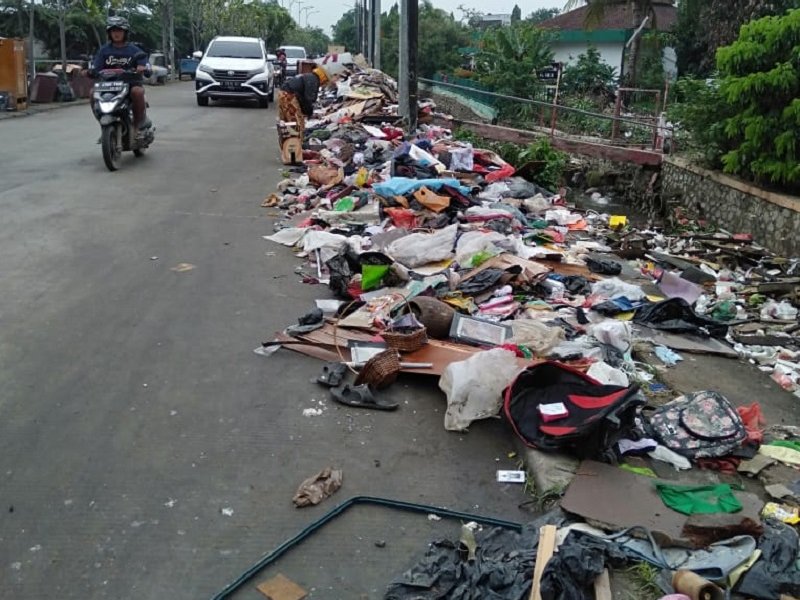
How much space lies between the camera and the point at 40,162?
1128 centimetres

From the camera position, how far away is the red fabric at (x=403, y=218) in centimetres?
834

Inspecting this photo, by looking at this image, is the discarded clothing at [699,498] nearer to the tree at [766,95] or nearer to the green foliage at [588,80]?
the tree at [766,95]

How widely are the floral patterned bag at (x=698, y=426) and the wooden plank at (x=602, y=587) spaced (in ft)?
4.13

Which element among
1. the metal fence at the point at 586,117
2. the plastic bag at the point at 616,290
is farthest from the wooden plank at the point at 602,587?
the metal fence at the point at 586,117

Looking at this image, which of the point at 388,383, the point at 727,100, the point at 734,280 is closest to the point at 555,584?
the point at 388,383

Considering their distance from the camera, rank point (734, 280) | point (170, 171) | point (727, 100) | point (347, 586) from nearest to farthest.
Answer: point (347, 586), point (734, 280), point (727, 100), point (170, 171)

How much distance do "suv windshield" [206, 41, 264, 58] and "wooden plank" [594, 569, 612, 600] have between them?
20.2 m

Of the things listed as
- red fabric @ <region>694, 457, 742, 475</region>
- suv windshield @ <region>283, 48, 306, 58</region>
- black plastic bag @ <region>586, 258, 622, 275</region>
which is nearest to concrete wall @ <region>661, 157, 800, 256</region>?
black plastic bag @ <region>586, 258, 622, 275</region>

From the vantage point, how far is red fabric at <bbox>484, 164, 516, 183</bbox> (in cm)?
1089

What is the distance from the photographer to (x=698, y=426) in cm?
396

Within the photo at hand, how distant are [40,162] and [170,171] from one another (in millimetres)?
2067

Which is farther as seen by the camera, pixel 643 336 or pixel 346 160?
pixel 346 160

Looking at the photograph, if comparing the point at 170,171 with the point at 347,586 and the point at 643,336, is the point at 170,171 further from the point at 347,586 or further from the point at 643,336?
the point at 347,586

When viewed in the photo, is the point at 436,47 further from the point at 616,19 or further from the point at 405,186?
the point at 405,186
